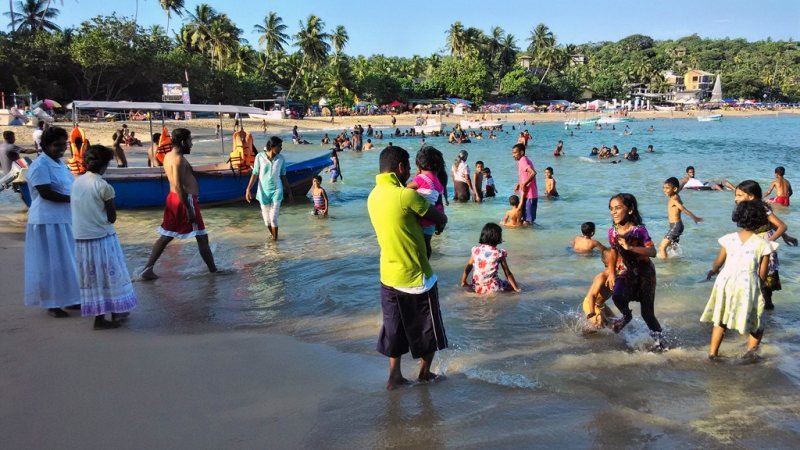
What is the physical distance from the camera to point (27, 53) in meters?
43.6

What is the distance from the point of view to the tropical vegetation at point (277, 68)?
44.8 metres

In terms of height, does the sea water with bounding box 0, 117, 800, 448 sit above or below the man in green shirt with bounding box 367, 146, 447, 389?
below

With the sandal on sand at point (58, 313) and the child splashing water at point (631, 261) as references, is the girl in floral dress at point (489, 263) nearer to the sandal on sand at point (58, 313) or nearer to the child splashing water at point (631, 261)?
the child splashing water at point (631, 261)

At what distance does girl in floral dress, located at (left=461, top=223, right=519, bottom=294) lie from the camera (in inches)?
250

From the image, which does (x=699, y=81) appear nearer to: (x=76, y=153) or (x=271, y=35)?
(x=271, y=35)

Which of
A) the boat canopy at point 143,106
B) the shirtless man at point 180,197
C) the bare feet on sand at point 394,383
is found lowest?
the bare feet on sand at point 394,383

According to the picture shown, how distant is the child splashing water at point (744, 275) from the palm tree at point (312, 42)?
65.6 meters

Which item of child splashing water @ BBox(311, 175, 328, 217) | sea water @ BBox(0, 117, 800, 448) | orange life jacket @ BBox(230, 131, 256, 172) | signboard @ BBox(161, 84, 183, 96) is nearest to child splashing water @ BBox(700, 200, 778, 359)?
sea water @ BBox(0, 117, 800, 448)

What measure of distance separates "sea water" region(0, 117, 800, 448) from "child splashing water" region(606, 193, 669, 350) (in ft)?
1.49

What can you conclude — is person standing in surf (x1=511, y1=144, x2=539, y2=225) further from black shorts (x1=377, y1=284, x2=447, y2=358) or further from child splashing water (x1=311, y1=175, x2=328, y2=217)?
black shorts (x1=377, y1=284, x2=447, y2=358)

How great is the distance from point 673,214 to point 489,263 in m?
3.47

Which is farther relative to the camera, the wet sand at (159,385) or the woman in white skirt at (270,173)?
the woman in white skirt at (270,173)

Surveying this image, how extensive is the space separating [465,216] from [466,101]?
64.6 meters

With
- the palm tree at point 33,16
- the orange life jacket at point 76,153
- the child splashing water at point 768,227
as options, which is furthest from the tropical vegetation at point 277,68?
the child splashing water at point 768,227
